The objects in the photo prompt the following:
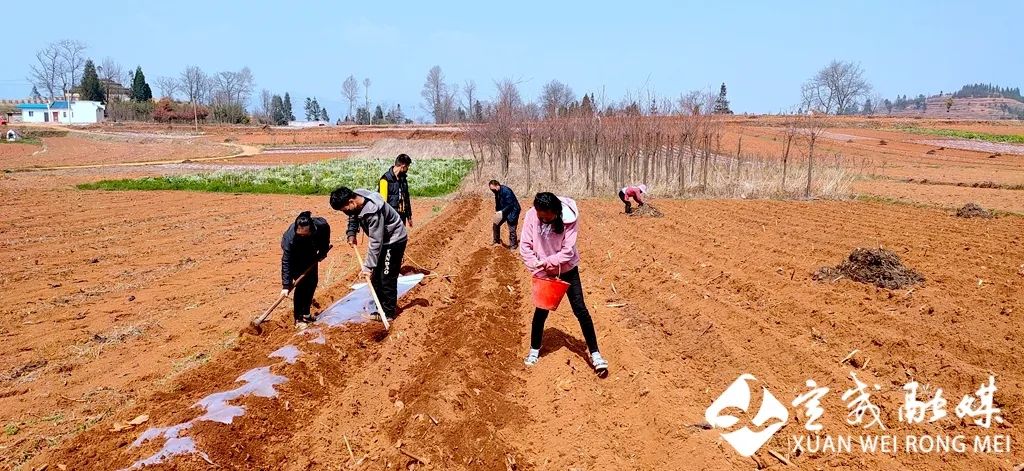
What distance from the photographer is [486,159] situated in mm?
29828

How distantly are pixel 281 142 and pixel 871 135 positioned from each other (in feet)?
165

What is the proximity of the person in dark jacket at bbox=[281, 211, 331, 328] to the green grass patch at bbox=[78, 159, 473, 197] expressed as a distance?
15.3 m

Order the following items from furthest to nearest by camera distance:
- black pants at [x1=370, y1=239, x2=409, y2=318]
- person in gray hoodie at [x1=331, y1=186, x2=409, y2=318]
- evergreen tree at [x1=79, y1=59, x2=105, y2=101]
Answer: evergreen tree at [x1=79, y1=59, x2=105, y2=101] < black pants at [x1=370, y1=239, x2=409, y2=318] < person in gray hoodie at [x1=331, y1=186, x2=409, y2=318]


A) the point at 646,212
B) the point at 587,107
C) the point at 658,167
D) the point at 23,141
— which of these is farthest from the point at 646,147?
the point at 23,141

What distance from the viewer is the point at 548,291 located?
16.2 ft

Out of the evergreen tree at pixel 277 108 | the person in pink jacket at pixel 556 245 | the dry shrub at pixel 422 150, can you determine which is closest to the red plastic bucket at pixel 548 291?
the person in pink jacket at pixel 556 245

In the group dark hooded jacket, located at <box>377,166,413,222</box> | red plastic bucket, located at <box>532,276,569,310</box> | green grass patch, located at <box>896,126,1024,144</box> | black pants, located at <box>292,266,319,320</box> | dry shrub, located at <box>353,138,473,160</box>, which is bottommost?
black pants, located at <box>292,266,319,320</box>

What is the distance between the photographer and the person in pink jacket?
15.3ft

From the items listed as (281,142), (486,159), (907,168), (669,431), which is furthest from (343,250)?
(281,142)

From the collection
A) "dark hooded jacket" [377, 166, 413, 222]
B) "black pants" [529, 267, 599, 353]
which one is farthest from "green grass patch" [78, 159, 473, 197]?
"black pants" [529, 267, 599, 353]

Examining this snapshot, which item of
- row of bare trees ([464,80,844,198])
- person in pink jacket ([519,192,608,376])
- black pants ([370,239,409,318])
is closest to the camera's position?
person in pink jacket ([519,192,608,376])

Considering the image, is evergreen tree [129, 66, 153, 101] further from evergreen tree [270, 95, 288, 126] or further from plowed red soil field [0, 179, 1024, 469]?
plowed red soil field [0, 179, 1024, 469]

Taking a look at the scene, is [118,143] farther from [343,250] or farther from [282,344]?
[282,344]

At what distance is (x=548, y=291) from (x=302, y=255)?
8.90 ft
